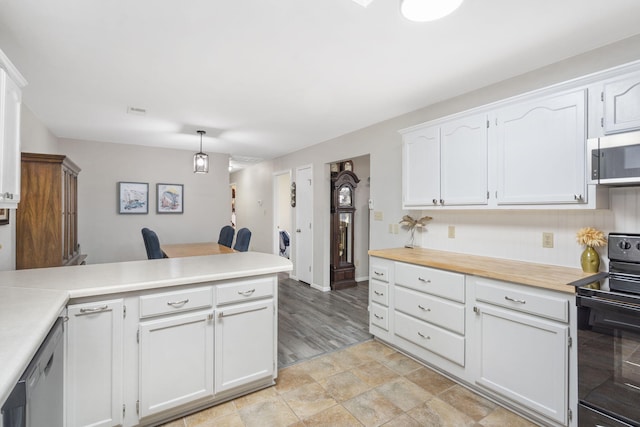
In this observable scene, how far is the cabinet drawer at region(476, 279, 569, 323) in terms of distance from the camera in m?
1.71

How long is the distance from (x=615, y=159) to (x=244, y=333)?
7.97 feet

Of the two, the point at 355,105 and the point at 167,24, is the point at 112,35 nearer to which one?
the point at 167,24

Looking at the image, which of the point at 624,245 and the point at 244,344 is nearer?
the point at 624,245

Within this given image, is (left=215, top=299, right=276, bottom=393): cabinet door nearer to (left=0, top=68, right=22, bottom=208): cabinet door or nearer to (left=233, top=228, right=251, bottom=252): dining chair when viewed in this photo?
(left=0, top=68, right=22, bottom=208): cabinet door

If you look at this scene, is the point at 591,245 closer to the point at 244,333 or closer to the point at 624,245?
the point at 624,245

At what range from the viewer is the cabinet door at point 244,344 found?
195cm

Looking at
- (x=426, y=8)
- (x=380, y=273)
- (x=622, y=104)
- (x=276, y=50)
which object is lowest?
(x=380, y=273)

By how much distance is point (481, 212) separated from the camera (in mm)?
2693

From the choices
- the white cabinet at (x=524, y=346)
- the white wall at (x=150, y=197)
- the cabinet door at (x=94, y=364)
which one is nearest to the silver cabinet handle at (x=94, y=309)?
the cabinet door at (x=94, y=364)

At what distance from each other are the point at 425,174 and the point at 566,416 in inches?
75.9

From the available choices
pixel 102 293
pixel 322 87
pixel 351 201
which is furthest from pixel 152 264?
pixel 351 201

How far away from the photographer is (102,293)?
5.21 ft

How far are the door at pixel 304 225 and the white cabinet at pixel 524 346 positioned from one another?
3.26 meters

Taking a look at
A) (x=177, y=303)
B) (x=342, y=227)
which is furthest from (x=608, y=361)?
(x=342, y=227)
